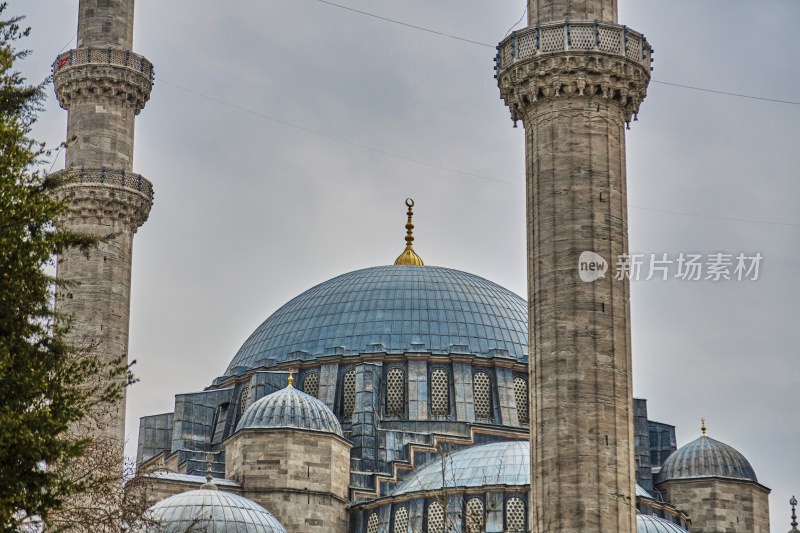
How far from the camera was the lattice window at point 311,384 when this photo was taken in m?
41.4

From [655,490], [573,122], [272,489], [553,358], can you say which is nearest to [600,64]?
[573,122]

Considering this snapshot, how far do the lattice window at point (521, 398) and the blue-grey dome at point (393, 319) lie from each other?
77 cm

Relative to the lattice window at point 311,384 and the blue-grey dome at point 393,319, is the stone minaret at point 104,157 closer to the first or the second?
the lattice window at point 311,384

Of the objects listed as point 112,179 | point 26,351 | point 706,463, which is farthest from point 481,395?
point 26,351

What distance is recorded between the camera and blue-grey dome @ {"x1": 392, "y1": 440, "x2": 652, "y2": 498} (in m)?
35.2

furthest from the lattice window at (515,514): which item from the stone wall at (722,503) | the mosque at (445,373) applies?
the stone wall at (722,503)

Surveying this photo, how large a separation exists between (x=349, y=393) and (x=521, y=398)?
15.1 ft

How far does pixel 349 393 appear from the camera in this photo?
4103cm

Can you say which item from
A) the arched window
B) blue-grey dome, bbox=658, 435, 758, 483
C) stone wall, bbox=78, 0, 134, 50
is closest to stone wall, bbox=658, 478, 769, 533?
blue-grey dome, bbox=658, 435, 758, 483

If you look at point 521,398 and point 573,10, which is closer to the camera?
point 573,10

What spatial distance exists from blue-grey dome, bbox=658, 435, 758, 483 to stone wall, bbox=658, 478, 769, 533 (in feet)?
0.67

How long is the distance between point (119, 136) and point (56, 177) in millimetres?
16901

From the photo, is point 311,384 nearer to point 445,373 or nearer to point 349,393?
point 349,393

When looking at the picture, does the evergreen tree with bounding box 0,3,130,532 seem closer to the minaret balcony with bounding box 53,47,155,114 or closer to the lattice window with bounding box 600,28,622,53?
the lattice window with bounding box 600,28,622,53
